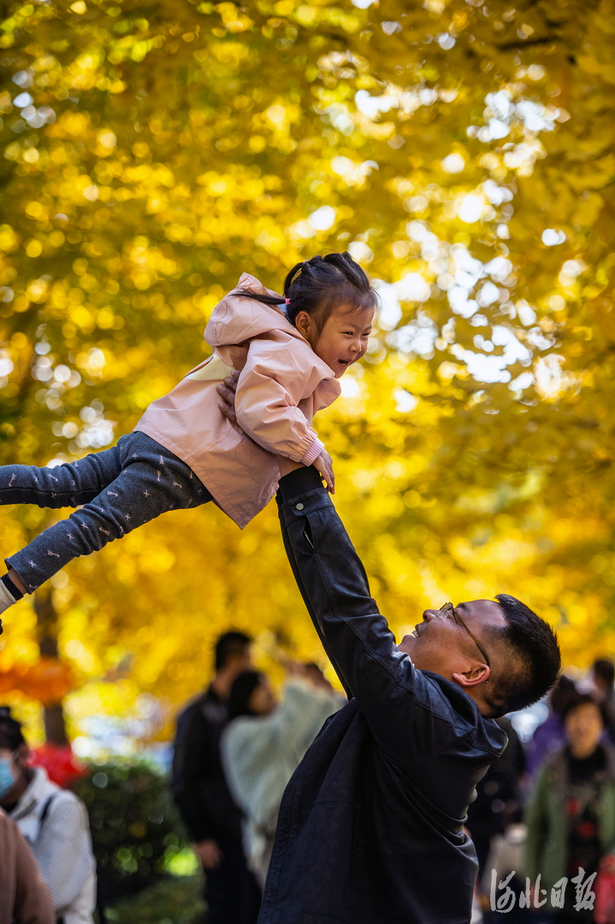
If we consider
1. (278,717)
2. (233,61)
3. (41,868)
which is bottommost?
(278,717)

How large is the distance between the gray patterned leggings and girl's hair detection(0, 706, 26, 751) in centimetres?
194

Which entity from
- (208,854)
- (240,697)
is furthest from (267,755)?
(208,854)

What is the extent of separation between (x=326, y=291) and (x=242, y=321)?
0.91 feet

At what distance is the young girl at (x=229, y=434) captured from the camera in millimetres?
2012

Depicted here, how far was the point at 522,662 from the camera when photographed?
2.19m

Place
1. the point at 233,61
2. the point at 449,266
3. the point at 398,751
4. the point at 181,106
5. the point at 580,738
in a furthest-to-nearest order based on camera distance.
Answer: the point at 580,738 < the point at 449,266 < the point at 233,61 < the point at 181,106 < the point at 398,751

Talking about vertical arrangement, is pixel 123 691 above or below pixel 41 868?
below

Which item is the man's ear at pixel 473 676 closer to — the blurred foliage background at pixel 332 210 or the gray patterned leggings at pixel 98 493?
the gray patterned leggings at pixel 98 493

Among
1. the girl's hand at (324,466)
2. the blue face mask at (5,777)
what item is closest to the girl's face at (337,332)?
the girl's hand at (324,466)

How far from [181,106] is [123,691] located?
8.66m

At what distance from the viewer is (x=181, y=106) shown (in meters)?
4.17

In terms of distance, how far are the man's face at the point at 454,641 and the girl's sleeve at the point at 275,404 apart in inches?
23.8

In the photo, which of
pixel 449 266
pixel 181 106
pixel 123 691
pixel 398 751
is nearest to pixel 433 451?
pixel 449 266

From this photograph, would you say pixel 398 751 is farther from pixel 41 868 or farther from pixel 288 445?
pixel 41 868
